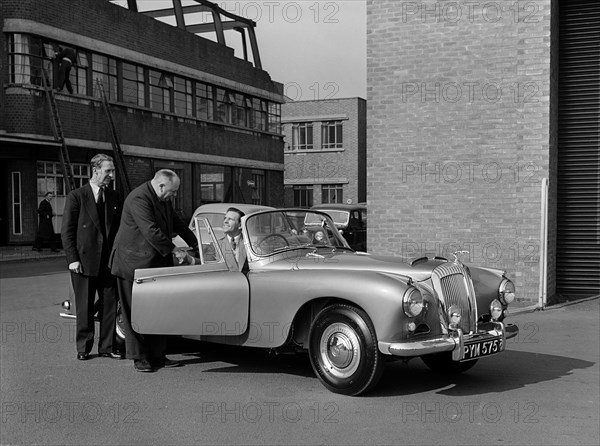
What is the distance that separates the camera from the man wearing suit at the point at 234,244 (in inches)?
264

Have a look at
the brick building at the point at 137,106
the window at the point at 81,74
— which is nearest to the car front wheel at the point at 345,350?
the brick building at the point at 137,106

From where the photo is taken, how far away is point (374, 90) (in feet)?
39.5

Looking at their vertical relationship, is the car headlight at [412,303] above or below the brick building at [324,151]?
below

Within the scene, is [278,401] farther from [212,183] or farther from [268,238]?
[212,183]

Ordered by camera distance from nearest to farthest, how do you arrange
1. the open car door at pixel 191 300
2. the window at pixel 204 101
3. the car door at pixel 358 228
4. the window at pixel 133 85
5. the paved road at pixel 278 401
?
the paved road at pixel 278 401 < the open car door at pixel 191 300 < the car door at pixel 358 228 < the window at pixel 133 85 < the window at pixel 204 101

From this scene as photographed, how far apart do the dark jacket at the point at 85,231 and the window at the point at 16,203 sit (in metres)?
16.5

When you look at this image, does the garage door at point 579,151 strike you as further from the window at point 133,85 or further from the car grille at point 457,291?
the window at point 133,85

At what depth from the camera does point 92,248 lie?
728cm

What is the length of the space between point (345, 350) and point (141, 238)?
2306mm

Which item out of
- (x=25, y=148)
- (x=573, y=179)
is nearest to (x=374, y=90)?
(x=573, y=179)

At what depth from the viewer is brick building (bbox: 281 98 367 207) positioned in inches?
1794

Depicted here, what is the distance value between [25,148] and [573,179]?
1696 centimetres

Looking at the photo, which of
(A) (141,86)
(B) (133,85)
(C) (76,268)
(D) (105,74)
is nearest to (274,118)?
(A) (141,86)

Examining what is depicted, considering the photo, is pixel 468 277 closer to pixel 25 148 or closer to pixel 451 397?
pixel 451 397
